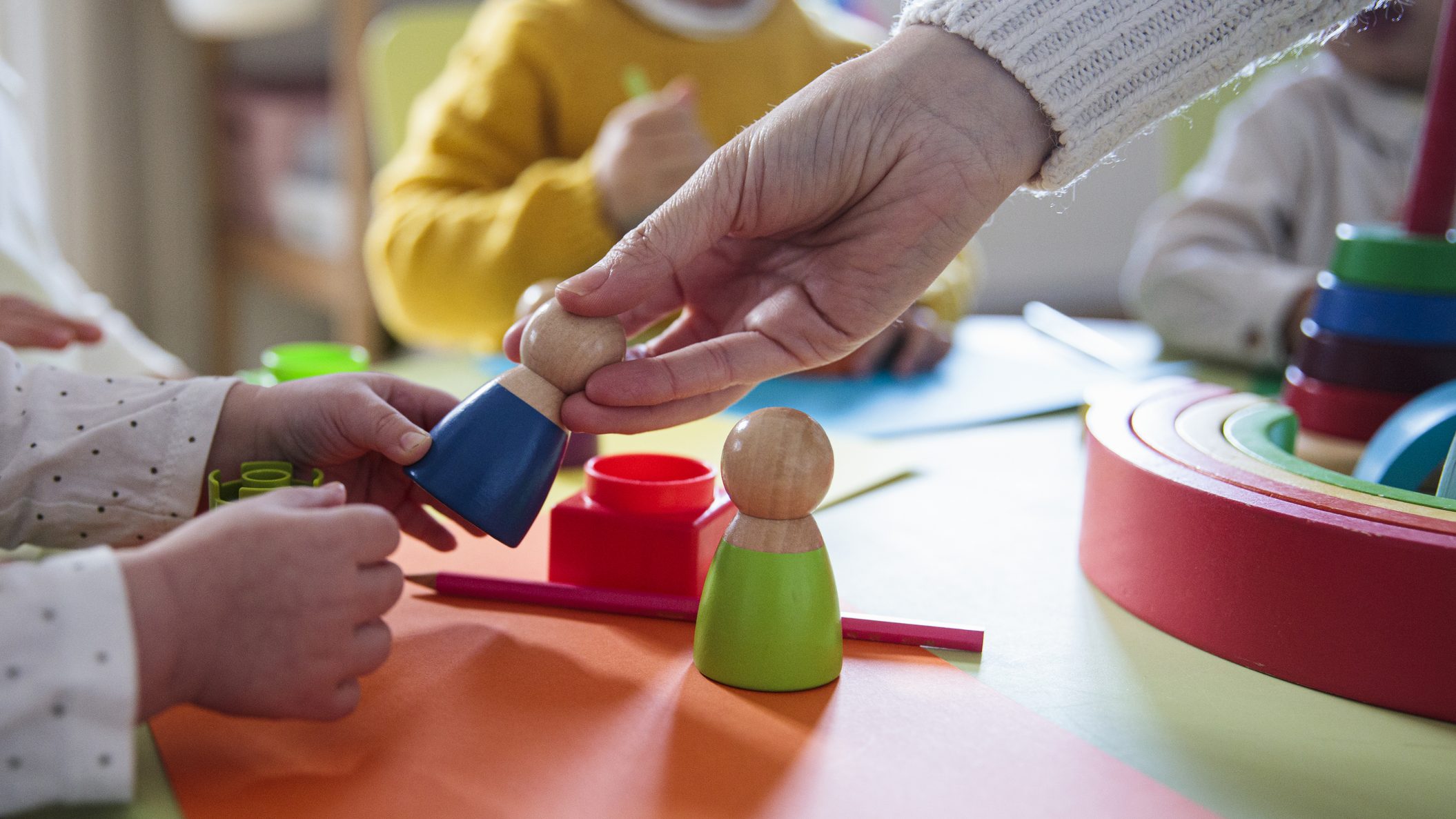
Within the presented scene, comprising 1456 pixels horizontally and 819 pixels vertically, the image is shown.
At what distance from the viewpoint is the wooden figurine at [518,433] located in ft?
1.51

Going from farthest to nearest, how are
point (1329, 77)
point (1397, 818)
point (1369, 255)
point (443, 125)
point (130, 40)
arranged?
point (130, 40) < point (1329, 77) < point (443, 125) < point (1369, 255) < point (1397, 818)

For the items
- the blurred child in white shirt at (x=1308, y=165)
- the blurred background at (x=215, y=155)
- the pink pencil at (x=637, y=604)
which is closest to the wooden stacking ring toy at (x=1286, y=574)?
the pink pencil at (x=637, y=604)

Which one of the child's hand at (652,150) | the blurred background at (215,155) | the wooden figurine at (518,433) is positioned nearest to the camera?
the wooden figurine at (518,433)

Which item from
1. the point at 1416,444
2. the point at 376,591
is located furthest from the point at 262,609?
the point at 1416,444

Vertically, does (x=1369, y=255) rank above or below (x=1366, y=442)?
above

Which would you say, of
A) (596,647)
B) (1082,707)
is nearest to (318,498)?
(596,647)

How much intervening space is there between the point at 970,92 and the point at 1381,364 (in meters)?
0.38

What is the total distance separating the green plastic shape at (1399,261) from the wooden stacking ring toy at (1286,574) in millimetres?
278

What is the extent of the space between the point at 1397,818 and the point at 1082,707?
0.11m

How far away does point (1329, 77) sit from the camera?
1.42 metres

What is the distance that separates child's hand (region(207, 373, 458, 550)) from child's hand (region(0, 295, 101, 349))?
10.0 inches

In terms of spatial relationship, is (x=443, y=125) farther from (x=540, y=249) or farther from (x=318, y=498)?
(x=318, y=498)

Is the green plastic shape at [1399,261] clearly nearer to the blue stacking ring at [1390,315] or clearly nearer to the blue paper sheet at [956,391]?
the blue stacking ring at [1390,315]

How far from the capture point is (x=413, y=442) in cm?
47
